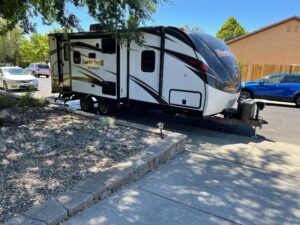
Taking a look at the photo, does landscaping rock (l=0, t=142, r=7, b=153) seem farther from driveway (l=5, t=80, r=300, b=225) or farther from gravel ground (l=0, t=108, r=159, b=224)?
driveway (l=5, t=80, r=300, b=225)

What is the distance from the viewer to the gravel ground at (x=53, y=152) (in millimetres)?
3760

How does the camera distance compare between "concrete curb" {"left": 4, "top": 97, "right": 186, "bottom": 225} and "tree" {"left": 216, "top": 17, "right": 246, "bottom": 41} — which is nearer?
"concrete curb" {"left": 4, "top": 97, "right": 186, "bottom": 225}

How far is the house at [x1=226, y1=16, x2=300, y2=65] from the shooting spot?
25.6 metres

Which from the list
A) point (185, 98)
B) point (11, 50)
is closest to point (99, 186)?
point (185, 98)

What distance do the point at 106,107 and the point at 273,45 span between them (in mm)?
21554

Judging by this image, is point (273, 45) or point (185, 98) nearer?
point (185, 98)

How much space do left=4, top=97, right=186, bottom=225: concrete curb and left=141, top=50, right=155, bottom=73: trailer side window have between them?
9.47 ft

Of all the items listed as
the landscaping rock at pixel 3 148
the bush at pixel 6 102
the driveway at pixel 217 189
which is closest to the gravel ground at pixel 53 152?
the landscaping rock at pixel 3 148

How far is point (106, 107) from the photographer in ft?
32.4

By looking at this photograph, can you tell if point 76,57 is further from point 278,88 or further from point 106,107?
point 278,88

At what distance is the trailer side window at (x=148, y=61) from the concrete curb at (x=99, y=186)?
2887mm

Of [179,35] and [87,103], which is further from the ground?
Result: [179,35]

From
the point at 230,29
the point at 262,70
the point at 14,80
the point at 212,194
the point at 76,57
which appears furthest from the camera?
the point at 230,29

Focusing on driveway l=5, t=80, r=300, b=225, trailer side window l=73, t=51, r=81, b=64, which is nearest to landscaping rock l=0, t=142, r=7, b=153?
driveway l=5, t=80, r=300, b=225
